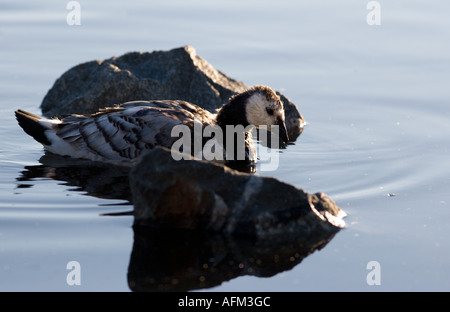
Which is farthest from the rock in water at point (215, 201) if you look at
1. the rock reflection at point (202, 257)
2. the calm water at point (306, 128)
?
the calm water at point (306, 128)

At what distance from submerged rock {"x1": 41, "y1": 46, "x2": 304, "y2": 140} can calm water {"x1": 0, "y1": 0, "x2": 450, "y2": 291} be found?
56cm

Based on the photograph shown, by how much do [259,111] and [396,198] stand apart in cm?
231

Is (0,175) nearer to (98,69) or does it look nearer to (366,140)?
(98,69)

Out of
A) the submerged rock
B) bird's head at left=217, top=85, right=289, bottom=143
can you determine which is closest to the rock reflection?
bird's head at left=217, top=85, right=289, bottom=143

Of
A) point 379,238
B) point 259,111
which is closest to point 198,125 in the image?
point 259,111

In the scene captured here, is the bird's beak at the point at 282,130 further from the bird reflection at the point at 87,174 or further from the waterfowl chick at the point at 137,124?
the bird reflection at the point at 87,174

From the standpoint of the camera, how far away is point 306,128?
12.2 metres

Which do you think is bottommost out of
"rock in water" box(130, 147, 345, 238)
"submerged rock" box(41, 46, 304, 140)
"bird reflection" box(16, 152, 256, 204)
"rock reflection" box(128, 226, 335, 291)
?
"rock reflection" box(128, 226, 335, 291)

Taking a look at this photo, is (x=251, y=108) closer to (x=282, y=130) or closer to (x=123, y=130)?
(x=282, y=130)

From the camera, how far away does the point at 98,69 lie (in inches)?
514

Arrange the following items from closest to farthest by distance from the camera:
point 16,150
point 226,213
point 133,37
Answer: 1. point 226,213
2. point 16,150
3. point 133,37

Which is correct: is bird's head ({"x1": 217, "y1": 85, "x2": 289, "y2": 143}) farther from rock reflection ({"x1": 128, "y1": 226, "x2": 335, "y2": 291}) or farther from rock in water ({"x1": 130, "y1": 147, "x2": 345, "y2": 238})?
rock reflection ({"x1": 128, "y1": 226, "x2": 335, "y2": 291})

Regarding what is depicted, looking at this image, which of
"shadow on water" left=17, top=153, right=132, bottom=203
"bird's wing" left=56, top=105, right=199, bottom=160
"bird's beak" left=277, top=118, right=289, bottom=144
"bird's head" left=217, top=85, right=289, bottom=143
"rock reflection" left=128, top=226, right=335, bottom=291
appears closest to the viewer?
"rock reflection" left=128, top=226, right=335, bottom=291

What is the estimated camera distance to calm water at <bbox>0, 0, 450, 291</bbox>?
7.32 meters
